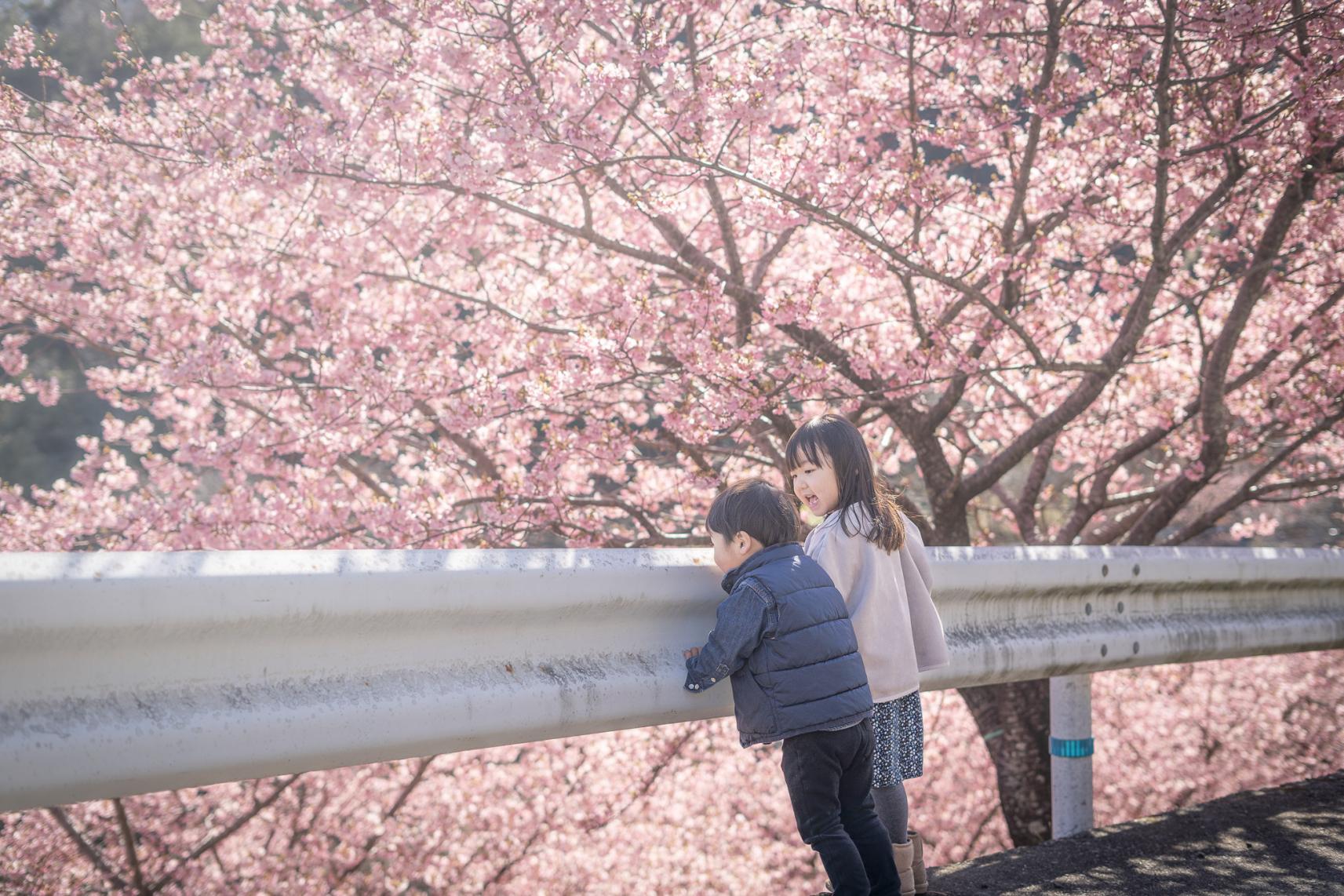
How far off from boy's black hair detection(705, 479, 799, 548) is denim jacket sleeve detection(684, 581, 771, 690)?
22cm

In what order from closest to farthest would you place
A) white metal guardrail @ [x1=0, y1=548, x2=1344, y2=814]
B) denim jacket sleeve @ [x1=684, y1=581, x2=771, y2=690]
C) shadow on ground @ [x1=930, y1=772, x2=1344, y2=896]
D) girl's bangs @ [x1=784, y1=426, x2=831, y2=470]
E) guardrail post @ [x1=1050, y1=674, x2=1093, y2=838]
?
white metal guardrail @ [x1=0, y1=548, x2=1344, y2=814]
denim jacket sleeve @ [x1=684, y1=581, x2=771, y2=690]
shadow on ground @ [x1=930, y1=772, x2=1344, y2=896]
girl's bangs @ [x1=784, y1=426, x2=831, y2=470]
guardrail post @ [x1=1050, y1=674, x2=1093, y2=838]

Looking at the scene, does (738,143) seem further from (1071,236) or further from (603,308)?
(1071,236)

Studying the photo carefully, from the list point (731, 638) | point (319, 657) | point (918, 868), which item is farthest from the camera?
point (918, 868)

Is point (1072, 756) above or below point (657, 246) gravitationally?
below

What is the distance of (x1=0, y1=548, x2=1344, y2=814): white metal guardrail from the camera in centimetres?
142

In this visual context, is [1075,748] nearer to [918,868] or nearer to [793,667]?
[918,868]

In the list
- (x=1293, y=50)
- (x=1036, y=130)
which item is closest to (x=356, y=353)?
(x=1036, y=130)

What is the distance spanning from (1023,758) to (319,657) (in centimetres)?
447

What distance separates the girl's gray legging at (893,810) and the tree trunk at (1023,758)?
292cm

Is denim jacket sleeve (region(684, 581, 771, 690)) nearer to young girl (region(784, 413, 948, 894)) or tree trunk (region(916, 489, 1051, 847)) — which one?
young girl (region(784, 413, 948, 894))

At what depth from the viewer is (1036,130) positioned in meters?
4.60

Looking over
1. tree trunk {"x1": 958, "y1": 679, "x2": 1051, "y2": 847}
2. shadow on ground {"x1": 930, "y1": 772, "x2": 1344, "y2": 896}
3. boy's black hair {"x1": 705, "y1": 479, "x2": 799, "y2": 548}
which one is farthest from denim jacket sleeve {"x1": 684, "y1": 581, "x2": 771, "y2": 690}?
tree trunk {"x1": 958, "y1": 679, "x2": 1051, "y2": 847}

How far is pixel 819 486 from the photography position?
2607mm

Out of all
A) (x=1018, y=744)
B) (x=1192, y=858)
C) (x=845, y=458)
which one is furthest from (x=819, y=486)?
(x=1018, y=744)
